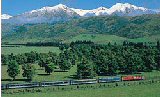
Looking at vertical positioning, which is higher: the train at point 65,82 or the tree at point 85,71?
the tree at point 85,71

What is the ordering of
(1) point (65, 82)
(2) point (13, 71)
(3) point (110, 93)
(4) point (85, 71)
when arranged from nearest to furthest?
(3) point (110, 93) < (1) point (65, 82) < (2) point (13, 71) < (4) point (85, 71)

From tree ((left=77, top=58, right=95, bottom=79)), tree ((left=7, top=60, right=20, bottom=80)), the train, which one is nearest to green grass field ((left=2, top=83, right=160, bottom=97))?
the train

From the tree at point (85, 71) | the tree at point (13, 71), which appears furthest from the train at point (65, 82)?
the tree at point (13, 71)

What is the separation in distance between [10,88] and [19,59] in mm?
57657

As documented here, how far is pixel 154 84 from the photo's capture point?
72.6 meters

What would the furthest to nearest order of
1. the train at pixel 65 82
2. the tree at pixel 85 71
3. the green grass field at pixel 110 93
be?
the tree at pixel 85 71, the train at pixel 65 82, the green grass field at pixel 110 93

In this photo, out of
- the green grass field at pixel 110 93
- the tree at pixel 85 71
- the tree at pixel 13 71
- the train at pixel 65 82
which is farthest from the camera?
the tree at pixel 85 71

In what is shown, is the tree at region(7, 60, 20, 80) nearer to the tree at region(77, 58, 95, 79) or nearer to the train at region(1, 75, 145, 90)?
the train at region(1, 75, 145, 90)

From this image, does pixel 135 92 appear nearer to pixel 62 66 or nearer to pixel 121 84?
pixel 121 84

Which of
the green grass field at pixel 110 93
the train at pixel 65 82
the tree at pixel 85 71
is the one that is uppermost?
the tree at pixel 85 71

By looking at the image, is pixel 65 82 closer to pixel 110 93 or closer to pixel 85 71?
pixel 85 71

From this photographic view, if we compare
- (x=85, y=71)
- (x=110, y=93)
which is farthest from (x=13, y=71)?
(x=110, y=93)

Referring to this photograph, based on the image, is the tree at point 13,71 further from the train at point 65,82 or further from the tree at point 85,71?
the tree at point 85,71

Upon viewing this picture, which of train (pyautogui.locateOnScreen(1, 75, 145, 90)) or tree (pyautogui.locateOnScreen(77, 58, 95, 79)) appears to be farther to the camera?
tree (pyautogui.locateOnScreen(77, 58, 95, 79))
